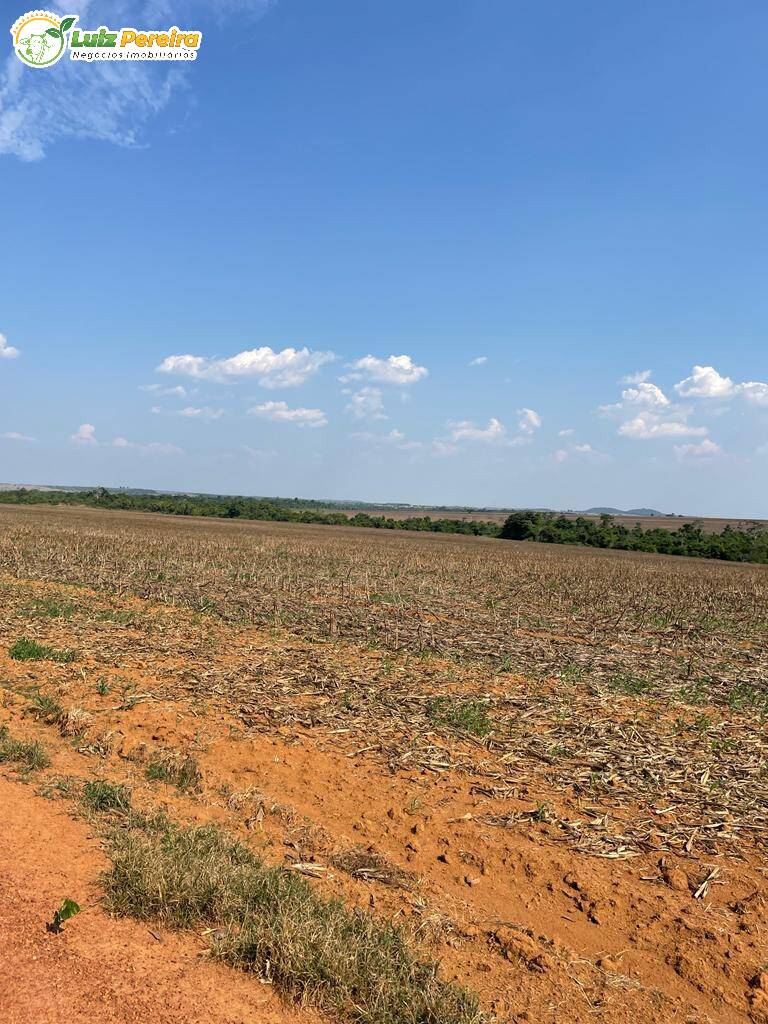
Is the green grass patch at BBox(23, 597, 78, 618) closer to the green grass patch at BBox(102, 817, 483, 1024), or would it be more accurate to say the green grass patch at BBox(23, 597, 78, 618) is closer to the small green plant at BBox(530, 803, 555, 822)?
the green grass patch at BBox(102, 817, 483, 1024)

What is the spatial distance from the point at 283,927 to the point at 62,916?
→ 4.71ft

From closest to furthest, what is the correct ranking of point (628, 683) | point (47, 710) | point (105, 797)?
point (105, 797) < point (47, 710) < point (628, 683)

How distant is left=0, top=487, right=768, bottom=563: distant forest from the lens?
6208 cm

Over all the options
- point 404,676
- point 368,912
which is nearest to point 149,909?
point 368,912

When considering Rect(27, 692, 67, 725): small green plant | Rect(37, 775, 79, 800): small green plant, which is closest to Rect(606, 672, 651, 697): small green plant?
Rect(37, 775, 79, 800): small green plant

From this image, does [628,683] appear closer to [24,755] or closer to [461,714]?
[461,714]

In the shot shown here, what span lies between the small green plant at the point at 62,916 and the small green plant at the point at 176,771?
2.22 metres

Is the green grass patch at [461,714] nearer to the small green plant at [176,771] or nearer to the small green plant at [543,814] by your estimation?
the small green plant at [543,814]

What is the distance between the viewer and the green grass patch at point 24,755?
628cm

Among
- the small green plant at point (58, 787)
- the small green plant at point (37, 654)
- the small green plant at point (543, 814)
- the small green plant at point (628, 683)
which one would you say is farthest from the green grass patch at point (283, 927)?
the small green plant at point (628, 683)

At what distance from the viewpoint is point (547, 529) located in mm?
73562

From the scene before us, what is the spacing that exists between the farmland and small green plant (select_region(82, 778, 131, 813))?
0.03m

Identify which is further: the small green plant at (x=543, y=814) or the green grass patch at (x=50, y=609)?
the green grass patch at (x=50, y=609)

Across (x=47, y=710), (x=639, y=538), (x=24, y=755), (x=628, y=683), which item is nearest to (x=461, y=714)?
(x=628, y=683)
